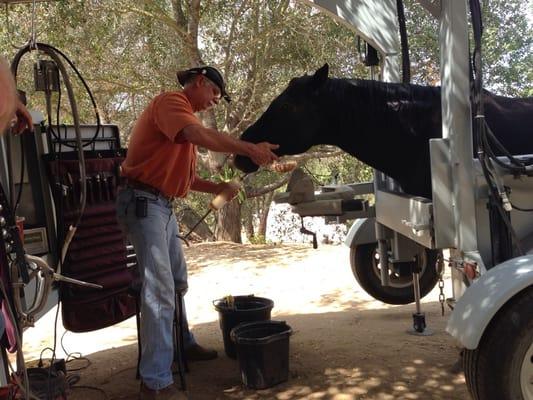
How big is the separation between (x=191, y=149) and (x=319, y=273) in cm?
408

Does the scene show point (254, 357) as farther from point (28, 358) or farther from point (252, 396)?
point (28, 358)

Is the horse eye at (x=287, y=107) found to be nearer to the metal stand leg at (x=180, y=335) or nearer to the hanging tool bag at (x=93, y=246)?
the hanging tool bag at (x=93, y=246)

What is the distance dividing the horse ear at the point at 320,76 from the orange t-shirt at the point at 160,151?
787mm

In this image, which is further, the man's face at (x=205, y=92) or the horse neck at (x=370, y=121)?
the horse neck at (x=370, y=121)

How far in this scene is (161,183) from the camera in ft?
10.6

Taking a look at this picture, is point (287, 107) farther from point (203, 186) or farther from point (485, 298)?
point (485, 298)

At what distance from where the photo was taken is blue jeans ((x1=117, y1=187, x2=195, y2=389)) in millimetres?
3018

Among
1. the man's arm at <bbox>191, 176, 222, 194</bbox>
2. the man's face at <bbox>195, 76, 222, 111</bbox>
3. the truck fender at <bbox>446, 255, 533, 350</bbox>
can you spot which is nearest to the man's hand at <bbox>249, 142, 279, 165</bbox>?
the man's face at <bbox>195, 76, 222, 111</bbox>

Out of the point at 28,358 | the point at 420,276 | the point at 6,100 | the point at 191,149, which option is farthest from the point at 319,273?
the point at 6,100

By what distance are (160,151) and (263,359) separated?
128cm

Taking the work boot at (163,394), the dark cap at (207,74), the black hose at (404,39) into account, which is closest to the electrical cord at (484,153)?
the black hose at (404,39)

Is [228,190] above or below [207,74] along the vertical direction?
below

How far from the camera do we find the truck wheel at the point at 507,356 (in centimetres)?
233

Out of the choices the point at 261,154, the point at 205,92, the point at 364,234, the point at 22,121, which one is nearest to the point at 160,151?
the point at 205,92
